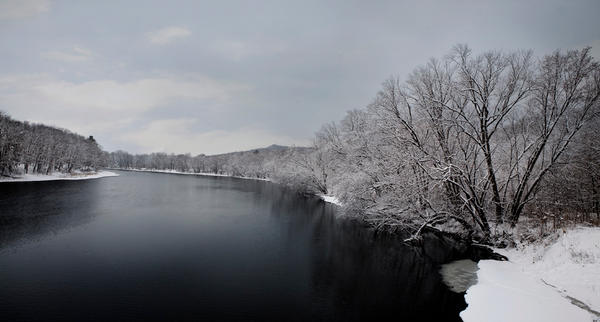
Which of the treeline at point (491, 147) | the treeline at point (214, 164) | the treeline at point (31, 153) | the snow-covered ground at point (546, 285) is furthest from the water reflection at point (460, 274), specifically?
the treeline at point (214, 164)

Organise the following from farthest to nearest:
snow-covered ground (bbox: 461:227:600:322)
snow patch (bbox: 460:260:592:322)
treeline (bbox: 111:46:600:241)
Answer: treeline (bbox: 111:46:600:241)
snow-covered ground (bbox: 461:227:600:322)
snow patch (bbox: 460:260:592:322)

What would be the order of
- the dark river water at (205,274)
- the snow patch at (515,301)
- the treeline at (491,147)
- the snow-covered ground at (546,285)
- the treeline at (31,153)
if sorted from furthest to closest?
the treeline at (31,153) → the treeline at (491,147) → the dark river water at (205,274) → the snow-covered ground at (546,285) → the snow patch at (515,301)

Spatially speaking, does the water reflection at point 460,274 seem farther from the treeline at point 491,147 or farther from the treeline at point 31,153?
the treeline at point 31,153

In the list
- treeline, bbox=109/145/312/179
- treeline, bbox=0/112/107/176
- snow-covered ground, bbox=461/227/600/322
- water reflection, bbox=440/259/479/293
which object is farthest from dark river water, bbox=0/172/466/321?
treeline, bbox=109/145/312/179

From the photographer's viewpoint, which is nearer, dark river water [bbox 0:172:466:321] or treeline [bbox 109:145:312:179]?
dark river water [bbox 0:172:466:321]

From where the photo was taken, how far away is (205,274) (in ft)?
36.9

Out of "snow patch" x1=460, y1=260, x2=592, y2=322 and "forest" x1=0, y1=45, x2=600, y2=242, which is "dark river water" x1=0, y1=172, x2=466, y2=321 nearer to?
"snow patch" x1=460, y1=260, x2=592, y2=322

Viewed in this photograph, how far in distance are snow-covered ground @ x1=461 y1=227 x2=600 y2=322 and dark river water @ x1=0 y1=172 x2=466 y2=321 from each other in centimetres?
111

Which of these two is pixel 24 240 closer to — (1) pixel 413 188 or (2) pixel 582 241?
(1) pixel 413 188

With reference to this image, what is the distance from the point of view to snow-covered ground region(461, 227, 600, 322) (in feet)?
25.8

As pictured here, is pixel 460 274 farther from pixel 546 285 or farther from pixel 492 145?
pixel 492 145

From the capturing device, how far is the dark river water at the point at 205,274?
838 cm

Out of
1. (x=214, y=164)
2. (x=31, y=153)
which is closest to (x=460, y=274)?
(x=31, y=153)

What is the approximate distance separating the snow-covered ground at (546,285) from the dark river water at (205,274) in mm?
1107
